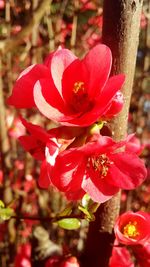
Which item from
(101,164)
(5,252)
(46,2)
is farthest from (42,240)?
(5,252)

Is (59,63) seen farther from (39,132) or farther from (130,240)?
(130,240)

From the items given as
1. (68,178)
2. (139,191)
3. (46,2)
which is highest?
(46,2)

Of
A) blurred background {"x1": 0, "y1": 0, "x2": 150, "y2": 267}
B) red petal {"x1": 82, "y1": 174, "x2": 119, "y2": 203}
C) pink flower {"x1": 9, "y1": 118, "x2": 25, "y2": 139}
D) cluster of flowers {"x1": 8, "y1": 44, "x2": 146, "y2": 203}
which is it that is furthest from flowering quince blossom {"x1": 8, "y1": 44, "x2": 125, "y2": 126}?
pink flower {"x1": 9, "y1": 118, "x2": 25, "y2": 139}

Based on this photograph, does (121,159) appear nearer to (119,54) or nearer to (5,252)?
(119,54)

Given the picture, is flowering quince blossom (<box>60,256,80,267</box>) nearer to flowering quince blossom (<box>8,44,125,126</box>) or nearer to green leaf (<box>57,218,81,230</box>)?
green leaf (<box>57,218,81,230</box>)

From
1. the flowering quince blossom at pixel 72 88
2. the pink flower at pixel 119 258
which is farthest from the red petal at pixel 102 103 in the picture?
the pink flower at pixel 119 258

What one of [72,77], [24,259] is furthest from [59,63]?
[24,259]
